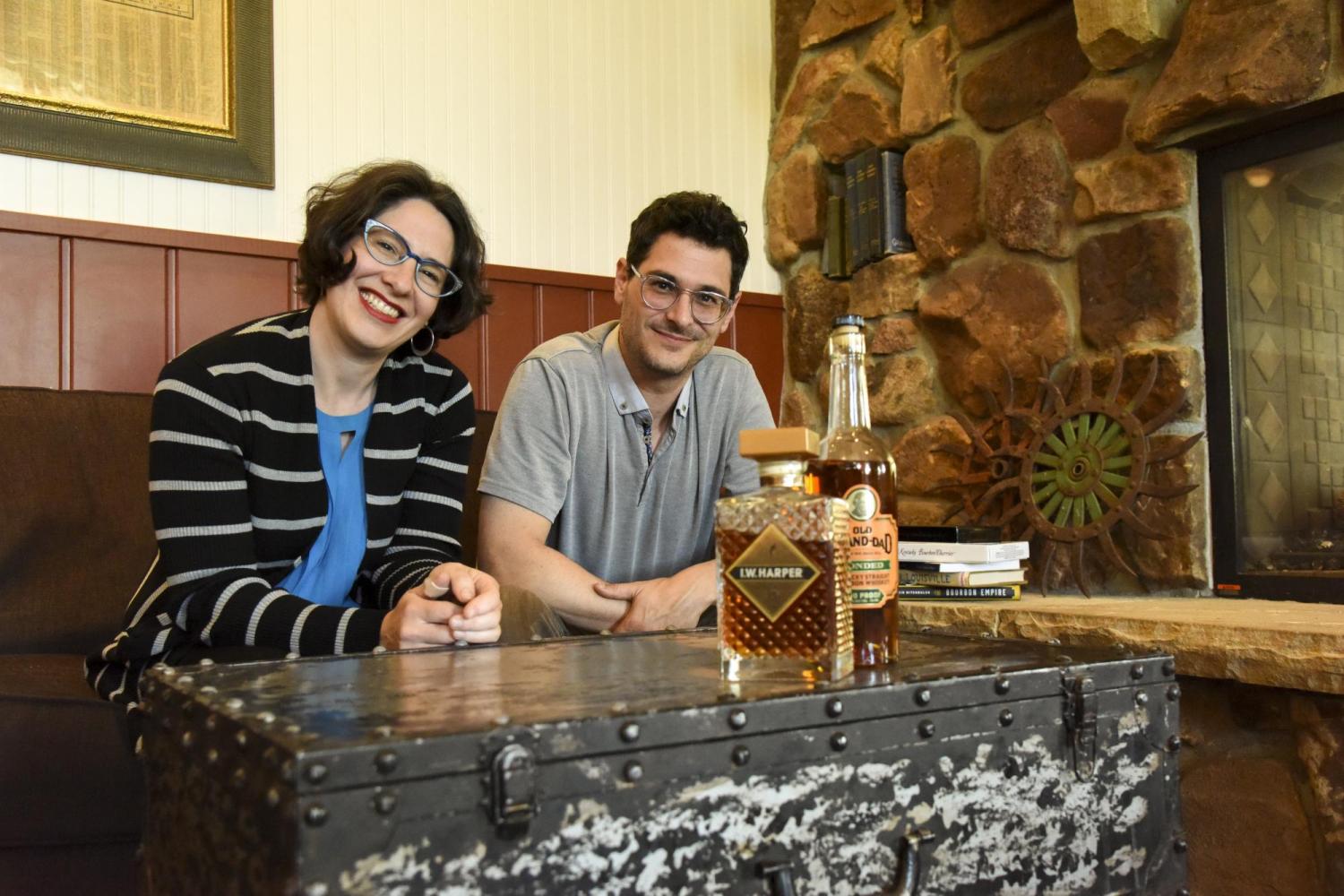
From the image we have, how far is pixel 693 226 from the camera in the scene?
1.89 meters

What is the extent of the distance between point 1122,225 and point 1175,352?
0.96 ft

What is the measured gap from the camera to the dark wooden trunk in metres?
0.67

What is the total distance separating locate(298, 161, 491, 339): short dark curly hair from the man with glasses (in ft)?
0.71

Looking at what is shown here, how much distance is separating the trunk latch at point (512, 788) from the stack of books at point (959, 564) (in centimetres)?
144

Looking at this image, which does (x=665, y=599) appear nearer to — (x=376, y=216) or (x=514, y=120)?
(x=376, y=216)

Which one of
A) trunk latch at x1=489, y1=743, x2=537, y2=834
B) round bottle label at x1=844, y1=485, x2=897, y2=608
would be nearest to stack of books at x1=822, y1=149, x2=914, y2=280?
round bottle label at x1=844, y1=485, x2=897, y2=608

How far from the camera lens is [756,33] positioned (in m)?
3.21

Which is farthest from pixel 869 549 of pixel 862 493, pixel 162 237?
pixel 162 237

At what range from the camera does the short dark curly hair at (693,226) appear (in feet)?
6.21

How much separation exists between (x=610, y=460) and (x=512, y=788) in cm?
125

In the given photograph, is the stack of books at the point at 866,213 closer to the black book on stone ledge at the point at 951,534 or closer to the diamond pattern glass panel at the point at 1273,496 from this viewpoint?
the black book on stone ledge at the point at 951,534

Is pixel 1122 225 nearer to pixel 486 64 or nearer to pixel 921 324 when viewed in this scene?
pixel 921 324

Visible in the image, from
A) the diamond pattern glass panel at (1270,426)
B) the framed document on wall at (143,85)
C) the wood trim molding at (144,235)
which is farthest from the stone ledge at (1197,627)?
the framed document on wall at (143,85)

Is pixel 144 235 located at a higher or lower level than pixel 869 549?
higher
